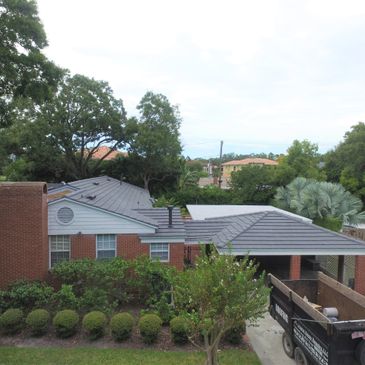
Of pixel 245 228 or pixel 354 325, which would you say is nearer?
pixel 354 325

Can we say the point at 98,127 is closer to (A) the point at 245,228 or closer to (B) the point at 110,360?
(A) the point at 245,228

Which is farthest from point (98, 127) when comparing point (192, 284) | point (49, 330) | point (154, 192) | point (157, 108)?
point (192, 284)

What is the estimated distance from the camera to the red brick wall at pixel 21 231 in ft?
40.8

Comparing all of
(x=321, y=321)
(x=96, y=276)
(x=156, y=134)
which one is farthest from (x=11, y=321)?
(x=156, y=134)

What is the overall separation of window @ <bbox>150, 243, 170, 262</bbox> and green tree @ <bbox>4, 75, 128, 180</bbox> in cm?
2096

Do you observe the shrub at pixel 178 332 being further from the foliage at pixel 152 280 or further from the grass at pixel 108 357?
the foliage at pixel 152 280

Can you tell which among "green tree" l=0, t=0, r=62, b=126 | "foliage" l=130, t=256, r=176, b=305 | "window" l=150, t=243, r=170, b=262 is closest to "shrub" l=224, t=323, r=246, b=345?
"foliage" l=130, t=256, r=176, b=305

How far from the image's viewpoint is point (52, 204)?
13.5 meters

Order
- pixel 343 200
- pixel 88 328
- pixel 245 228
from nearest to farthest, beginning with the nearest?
pixel 88 328, pixel 245 228, pixel 343 200

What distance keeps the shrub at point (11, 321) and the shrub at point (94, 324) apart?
6.33 ft

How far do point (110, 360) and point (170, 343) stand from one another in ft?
5.99

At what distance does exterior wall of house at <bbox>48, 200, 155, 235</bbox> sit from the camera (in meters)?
13.5

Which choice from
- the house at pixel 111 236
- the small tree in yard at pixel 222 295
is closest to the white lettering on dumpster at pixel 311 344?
the small tree in yard at pixel 222 295

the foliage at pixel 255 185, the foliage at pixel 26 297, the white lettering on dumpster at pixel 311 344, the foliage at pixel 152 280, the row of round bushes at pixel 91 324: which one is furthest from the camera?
the foliage at pixel 255 185
